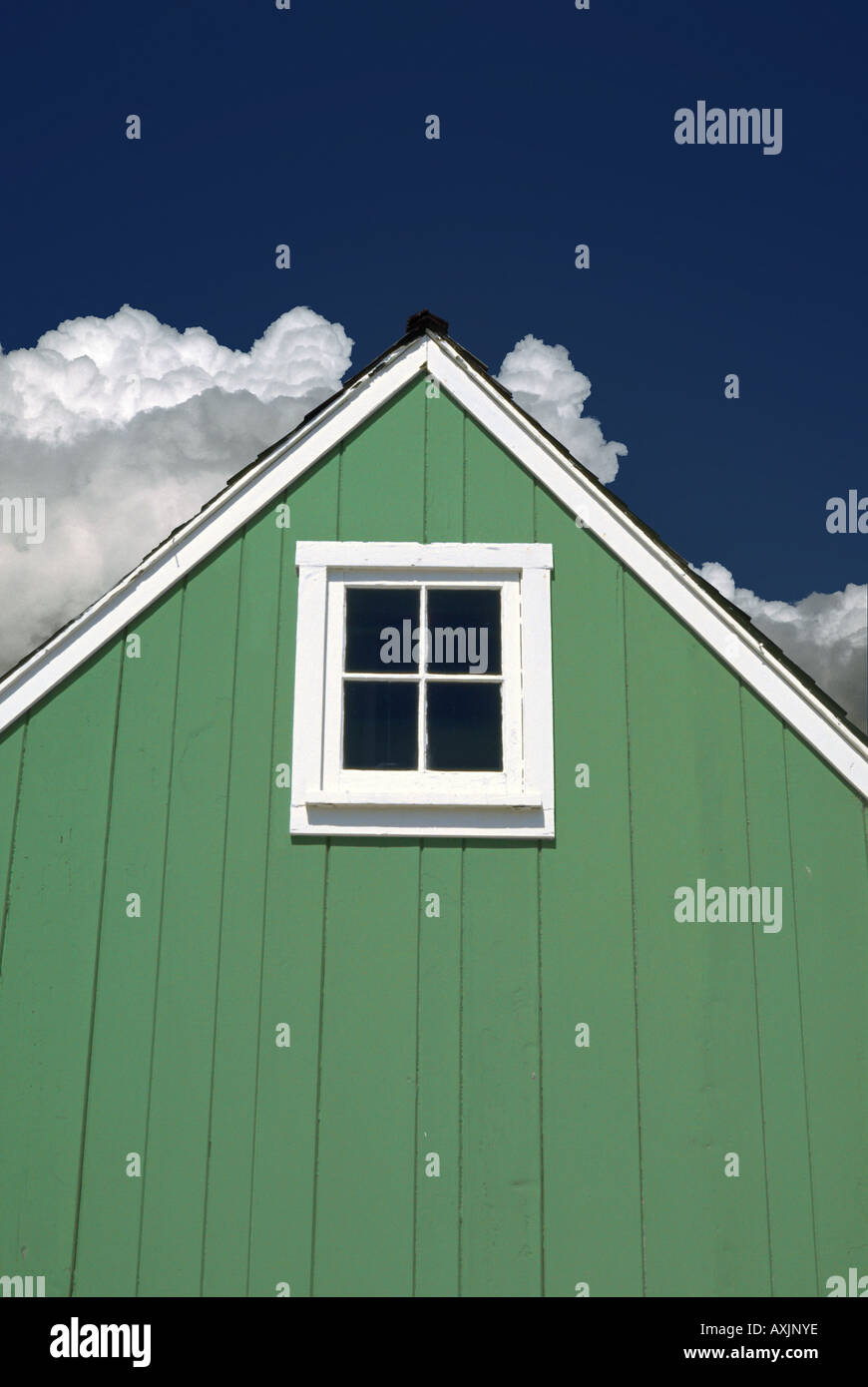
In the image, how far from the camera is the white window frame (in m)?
5.02

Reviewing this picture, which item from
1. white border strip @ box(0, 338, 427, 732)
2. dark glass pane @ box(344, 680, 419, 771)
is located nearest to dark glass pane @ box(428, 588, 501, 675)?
dark glass pane @ box(344, 680, 419, 771)

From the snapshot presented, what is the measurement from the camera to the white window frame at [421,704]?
5020 millimetres

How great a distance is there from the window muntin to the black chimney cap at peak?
152 cm

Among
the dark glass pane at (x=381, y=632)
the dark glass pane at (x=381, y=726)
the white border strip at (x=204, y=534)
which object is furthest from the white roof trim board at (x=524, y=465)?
the dark glass pane at (x=381, y=726)

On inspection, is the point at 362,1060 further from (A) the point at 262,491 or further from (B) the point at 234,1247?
(A) the point at 262,491

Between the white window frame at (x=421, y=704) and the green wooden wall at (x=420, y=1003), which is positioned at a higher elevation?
the white window frame at (x=421, y=704)

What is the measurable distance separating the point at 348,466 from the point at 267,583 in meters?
0.80

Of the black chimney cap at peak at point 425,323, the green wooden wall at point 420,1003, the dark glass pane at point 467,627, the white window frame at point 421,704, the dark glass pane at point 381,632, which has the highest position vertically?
the black chimney cap at peak at point 425,323

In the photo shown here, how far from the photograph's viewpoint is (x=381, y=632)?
720 centimetres

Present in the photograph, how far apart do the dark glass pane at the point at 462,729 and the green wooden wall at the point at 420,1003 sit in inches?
86.7

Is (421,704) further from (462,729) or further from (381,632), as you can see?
(462,729)

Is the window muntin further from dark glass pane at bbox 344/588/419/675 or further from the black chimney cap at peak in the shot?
the black chimney cap at peak

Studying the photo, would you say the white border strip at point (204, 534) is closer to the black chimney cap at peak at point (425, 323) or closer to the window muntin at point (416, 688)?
the black chimney cap at peak at point (425, 323)

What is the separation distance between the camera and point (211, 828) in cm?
507
